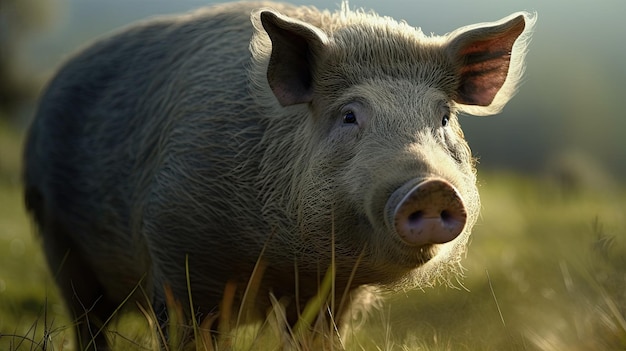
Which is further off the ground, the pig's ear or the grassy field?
the pig's ear

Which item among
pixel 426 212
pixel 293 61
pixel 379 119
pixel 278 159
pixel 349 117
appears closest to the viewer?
pixel 426 212

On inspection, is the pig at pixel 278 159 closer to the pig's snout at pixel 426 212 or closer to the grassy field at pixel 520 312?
the pig's snout at pixel 426 212

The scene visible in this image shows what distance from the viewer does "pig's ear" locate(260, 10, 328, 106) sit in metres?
4.91

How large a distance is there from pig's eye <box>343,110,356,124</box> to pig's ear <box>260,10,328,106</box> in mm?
335

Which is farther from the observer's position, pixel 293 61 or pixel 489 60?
pixel 489 60

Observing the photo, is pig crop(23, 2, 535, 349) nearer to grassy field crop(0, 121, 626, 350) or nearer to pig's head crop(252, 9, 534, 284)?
pig's head crop(252, 9, 534, 284)

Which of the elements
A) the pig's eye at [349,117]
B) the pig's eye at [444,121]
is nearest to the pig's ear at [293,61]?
the pig's eye at [349,117]

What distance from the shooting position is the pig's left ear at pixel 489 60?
5.02 m

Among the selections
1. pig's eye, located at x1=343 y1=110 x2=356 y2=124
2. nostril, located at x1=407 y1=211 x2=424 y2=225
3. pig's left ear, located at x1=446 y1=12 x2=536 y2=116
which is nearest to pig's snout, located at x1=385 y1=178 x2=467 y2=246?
nostril, located at x1=407 y1=211 x2=424 y2=225

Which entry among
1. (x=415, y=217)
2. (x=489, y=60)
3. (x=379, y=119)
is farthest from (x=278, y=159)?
(x=415, y=217)

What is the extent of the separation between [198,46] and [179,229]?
55.2 inches

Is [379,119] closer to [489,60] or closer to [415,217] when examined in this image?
[415,217]

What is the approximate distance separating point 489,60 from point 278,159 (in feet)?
3.87

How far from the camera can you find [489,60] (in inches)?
207
